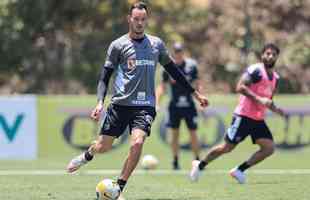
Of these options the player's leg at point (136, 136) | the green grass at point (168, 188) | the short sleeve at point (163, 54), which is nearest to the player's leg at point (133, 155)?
the player's leg at point (136, 136)

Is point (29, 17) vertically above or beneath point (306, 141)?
above

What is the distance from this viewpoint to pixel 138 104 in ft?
36.1

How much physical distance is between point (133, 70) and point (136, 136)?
778 mm

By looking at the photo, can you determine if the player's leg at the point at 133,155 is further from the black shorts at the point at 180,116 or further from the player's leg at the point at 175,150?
the black shorts at the point at 180,116

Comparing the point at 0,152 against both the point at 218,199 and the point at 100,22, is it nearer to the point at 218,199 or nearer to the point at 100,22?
the point at 218,199

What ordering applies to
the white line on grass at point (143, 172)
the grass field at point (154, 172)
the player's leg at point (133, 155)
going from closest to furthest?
the player's leg at point (133, 155) → the grass field at point (154, 172) → the white line on grass at point (143, 172)

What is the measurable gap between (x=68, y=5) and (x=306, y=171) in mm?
17099

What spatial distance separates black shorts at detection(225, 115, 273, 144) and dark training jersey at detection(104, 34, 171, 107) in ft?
9.99

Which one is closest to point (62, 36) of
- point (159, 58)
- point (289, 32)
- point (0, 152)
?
point (289, 32)

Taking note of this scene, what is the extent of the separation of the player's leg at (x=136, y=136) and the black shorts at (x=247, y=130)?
3022 mm

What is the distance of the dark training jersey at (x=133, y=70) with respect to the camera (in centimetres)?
1098

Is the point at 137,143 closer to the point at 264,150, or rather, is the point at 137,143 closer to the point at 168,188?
the point at 168,188

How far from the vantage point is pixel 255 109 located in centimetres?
1385

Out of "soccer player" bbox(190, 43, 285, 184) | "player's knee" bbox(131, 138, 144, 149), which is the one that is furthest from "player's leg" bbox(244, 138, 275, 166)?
"player's knee" bbox(131, 138, 144, 149)
